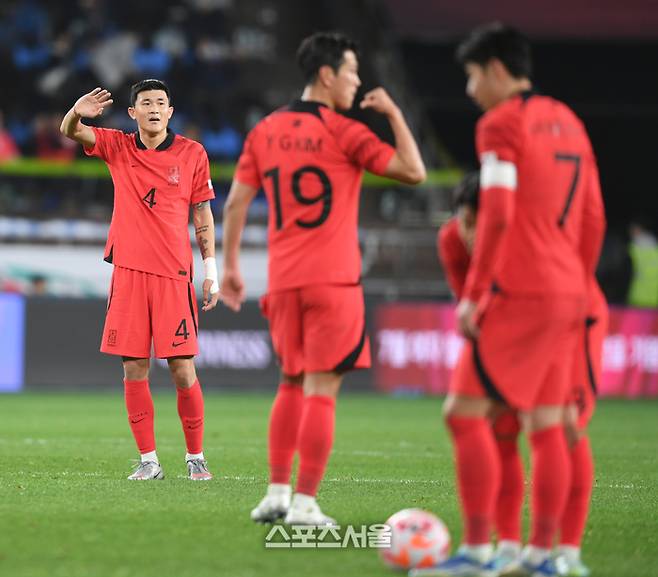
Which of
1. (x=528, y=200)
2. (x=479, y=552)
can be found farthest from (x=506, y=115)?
(x=479, y=552)

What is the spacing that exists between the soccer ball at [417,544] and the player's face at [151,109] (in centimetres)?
365

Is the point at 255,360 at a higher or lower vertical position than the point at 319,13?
lower

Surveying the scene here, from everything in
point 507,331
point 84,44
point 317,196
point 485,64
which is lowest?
point 507,331

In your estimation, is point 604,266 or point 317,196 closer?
point 317,196

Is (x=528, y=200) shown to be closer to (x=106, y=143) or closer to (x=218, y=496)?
(x=218, y=496)

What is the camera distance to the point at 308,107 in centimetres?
634

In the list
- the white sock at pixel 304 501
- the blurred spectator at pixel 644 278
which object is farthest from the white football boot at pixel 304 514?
the blurred spectator at pixel 644 278

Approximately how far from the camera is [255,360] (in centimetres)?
1761

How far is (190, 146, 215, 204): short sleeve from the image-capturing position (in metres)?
8.48

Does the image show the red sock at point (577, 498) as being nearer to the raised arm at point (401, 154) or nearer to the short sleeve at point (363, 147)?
the raised arm at point (401, 154)

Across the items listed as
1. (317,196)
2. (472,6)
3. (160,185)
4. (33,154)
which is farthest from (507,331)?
(472,6)

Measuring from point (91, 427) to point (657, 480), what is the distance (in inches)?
211

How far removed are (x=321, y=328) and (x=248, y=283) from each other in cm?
1165

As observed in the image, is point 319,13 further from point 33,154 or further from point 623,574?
point 623,574
